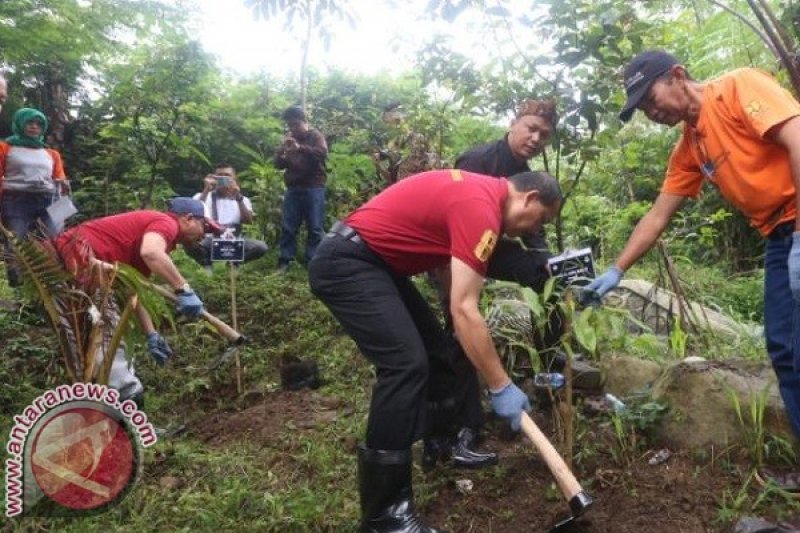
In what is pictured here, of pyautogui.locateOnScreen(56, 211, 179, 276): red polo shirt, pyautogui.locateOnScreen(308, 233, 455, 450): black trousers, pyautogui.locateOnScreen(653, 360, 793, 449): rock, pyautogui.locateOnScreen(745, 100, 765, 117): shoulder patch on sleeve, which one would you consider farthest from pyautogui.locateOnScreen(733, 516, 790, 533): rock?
pyautogui.locateOnScreen(56, 211, 179, 276): red polo shirt

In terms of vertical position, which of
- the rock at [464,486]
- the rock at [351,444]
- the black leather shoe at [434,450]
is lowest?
the rock at [351,444]

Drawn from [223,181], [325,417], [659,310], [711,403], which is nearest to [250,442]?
[325,417]

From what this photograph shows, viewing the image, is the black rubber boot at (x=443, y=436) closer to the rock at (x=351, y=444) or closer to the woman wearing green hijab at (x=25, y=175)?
the rock at (x=351, y=444)

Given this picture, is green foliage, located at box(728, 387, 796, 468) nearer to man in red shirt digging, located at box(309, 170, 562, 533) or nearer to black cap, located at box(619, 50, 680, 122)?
man in red shirt digging, located at box(309, 170, 562, 533)

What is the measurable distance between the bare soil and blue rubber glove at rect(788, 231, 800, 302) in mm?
837

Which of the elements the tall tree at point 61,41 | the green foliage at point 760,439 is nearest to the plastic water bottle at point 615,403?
the green foliage at point 760,439

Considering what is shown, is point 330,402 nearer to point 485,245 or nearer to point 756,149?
point 485,245

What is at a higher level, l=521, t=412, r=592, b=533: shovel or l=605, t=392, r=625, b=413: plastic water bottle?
l=521, t=412, r=592, b=533: shovel

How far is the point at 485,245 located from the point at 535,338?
121 cm

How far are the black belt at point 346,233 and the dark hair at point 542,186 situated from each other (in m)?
0.71

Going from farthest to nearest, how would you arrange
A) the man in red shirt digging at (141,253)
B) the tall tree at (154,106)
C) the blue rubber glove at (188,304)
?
the tall tree at (154,106)
the blue rubber glove at (188,304)
the man in red shirt digging at (141,253)

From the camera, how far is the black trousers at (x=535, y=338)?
3006 mm

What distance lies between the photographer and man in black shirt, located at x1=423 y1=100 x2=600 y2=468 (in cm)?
297

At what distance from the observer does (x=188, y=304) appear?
3848 millimetres
